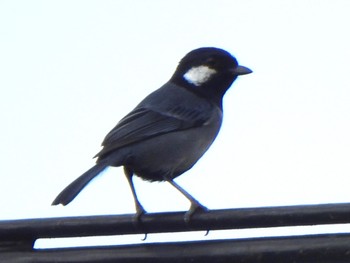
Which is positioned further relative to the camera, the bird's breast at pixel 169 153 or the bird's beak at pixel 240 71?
the bird's beak at pixel 240 71

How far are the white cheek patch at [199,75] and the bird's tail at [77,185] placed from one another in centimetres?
177

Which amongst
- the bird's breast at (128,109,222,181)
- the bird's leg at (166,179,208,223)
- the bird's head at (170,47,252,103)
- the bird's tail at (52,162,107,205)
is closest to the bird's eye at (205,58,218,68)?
the bird's head at (170,47,252,103)

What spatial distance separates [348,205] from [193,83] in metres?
4.04

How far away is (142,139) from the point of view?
20.7 ft

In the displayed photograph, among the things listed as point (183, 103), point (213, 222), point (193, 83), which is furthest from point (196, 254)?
point (193, 83)

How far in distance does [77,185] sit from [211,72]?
2.48 meters

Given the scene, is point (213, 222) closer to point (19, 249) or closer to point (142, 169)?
point (19, 249)

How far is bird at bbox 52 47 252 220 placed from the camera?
6.20 metres

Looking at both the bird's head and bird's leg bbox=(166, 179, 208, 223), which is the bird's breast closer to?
bird's leg bbox=(166, 179, 208, 223)

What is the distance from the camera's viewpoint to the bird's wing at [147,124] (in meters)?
6.19

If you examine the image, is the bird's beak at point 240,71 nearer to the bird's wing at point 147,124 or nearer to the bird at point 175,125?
the bird at point 175,125

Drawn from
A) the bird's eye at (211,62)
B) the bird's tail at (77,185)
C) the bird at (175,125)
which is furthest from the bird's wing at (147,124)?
the bird's eye at (211,62)

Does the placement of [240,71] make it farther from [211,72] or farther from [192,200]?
[192,200]

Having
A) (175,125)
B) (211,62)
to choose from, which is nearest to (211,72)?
(211,62)
